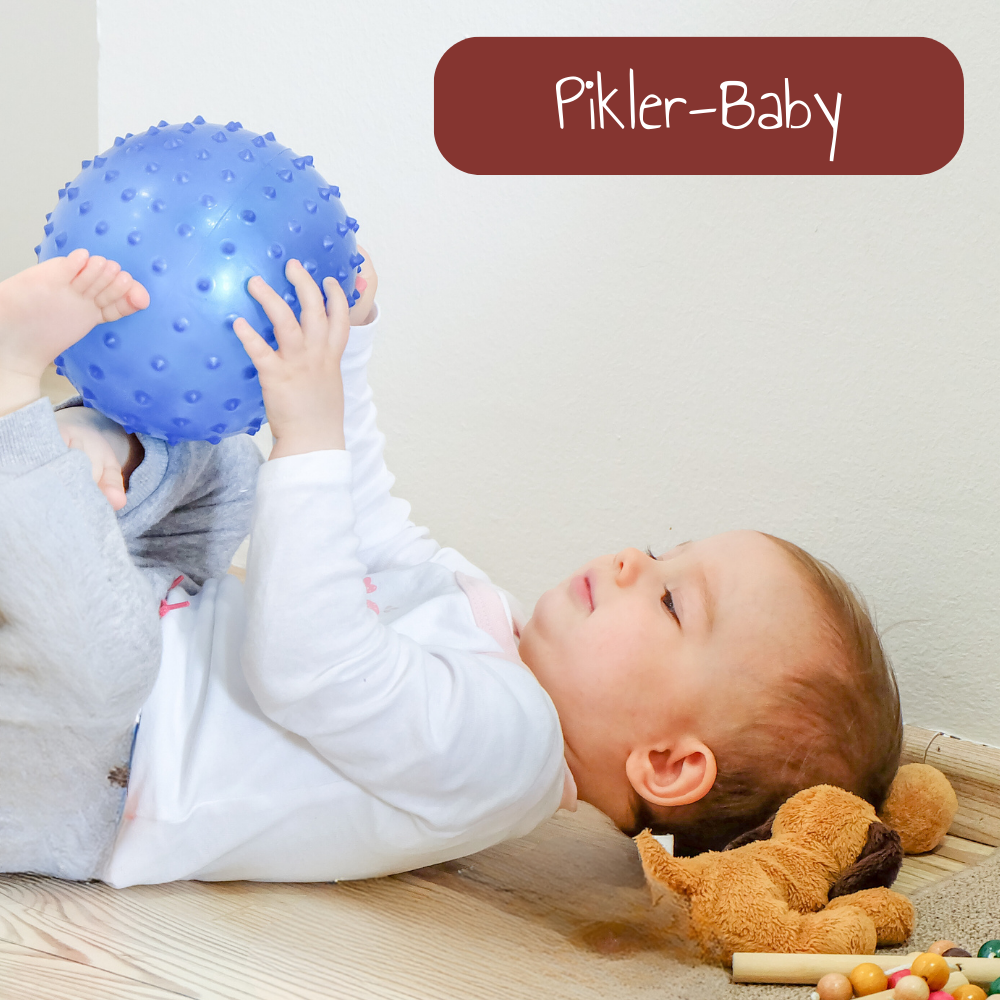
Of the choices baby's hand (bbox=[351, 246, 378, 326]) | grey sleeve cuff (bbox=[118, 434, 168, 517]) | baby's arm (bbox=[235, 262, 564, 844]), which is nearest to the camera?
baby's arm (bbox=[235, 262, 564, 844])

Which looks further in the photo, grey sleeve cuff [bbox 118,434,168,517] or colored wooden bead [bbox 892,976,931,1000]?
grey sleeve cuff [bbox 118,434,168,517]

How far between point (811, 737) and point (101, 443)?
63 centimetres

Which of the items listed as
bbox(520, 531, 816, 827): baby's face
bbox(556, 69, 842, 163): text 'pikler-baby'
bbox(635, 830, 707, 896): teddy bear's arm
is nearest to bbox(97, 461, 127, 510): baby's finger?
bbox(520, 531, 816, 827): baby's face

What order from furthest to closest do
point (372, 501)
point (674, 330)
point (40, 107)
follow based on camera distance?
1. point (40, 107)
2. point (674, 330)
3. point (372, 501)

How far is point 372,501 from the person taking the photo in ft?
3.66

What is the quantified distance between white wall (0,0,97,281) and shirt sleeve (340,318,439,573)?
131 cm

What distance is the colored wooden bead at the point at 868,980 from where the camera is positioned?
72cm

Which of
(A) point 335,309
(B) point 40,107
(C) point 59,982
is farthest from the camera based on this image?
(B) point 40,107

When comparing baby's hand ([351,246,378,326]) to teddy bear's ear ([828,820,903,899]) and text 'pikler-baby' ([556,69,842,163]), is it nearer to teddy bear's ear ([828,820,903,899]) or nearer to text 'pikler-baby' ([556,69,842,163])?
text 'pikler-baby' ([556,69,842,163])

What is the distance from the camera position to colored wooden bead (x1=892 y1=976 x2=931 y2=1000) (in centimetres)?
69

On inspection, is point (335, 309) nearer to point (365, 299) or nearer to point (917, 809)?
point (365, 299)

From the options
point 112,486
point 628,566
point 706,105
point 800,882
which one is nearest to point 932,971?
point 800,882

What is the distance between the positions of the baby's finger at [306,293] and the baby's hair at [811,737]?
0.47m

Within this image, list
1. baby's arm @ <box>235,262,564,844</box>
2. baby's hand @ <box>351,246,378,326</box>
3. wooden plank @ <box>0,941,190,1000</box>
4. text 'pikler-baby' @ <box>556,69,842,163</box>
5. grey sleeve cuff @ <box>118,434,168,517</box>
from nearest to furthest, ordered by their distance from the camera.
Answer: wooden plank @ <box>0,941,190,1000</box> < baby's arm @ <box>235,262,564,844</box> < grey sleeve cuff @ <box>118,434,168,517</box> < baby's hand @ <box>351,246,378,326</box> < text 'pikler-baby' @ <box>556,69,842,163</box>
